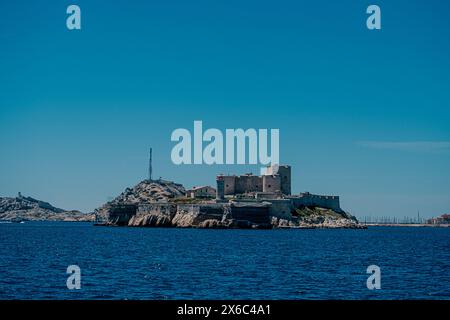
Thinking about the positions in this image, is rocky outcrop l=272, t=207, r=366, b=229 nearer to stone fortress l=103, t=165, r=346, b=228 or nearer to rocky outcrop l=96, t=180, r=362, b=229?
rocky outcrop l=96, t=180, r=362, b=229

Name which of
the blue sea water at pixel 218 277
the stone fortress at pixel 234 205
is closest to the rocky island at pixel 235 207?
the stone fortress at pixel 234 205

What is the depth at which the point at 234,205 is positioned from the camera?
5044 inches

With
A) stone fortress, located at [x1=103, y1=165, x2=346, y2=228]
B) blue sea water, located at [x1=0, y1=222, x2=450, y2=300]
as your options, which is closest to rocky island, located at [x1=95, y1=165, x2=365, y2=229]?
stone fortress, located at [x1=103, y1=165, x2=346, y2=228]

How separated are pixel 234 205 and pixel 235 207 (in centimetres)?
47

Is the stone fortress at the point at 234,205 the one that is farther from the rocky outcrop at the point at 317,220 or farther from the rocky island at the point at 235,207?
the rocky outcrop at the point at 317,220

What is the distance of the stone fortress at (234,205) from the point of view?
12800 cm

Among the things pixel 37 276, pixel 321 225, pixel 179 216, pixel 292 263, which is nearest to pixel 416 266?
pixel 292 263

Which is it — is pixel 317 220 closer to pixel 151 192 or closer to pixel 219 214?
pixel 219 214

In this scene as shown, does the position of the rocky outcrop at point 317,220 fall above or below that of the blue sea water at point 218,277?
above

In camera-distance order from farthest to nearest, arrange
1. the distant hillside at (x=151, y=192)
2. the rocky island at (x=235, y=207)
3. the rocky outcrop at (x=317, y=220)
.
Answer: the distant hillside at (x=151, y=192), the rocky outcrop at (x=317, y=220), the rocky island at (x=235, y=207)

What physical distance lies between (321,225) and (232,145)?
403 ft

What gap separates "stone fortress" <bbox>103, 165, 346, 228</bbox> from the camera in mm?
128000

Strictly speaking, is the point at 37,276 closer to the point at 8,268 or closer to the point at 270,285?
the point at 8,268

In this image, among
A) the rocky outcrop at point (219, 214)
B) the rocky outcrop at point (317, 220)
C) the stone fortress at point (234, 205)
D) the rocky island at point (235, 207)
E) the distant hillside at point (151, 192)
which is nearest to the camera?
the rocky outcrop at point (219, 214)
